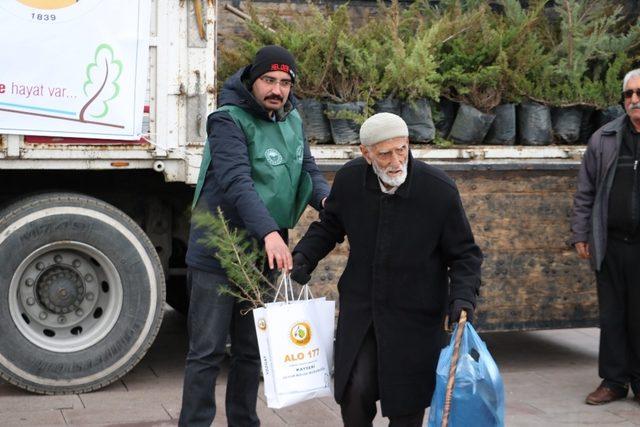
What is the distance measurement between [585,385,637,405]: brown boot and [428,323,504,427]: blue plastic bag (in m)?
2.35

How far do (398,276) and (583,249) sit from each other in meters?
2.57

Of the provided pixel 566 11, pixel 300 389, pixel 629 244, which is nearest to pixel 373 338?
pixel 300 389

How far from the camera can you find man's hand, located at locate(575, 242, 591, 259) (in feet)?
21.3

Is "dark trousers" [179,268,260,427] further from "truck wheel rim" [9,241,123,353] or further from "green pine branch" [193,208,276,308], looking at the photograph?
"truck wheel rim" [9,241,123,353]

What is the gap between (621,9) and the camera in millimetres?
7480

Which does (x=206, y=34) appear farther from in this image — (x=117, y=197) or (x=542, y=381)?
(x=542, y=381)

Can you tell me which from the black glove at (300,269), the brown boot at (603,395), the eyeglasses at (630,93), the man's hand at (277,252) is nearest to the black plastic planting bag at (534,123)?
the eyeglasses at (630,93)

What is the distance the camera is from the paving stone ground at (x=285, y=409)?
5.79 metres

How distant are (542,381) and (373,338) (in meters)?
2.75

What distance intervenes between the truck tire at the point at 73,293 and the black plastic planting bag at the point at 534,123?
2.40 m

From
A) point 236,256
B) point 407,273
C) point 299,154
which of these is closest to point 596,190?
point 299,154

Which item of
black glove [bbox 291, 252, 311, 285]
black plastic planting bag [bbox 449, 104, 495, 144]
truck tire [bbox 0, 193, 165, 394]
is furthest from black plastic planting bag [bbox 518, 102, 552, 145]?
black glove [bbox 291, 252, 311, 285]

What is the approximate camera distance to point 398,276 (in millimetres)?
4227

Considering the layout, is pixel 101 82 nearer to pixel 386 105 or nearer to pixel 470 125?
pixel 386 105
